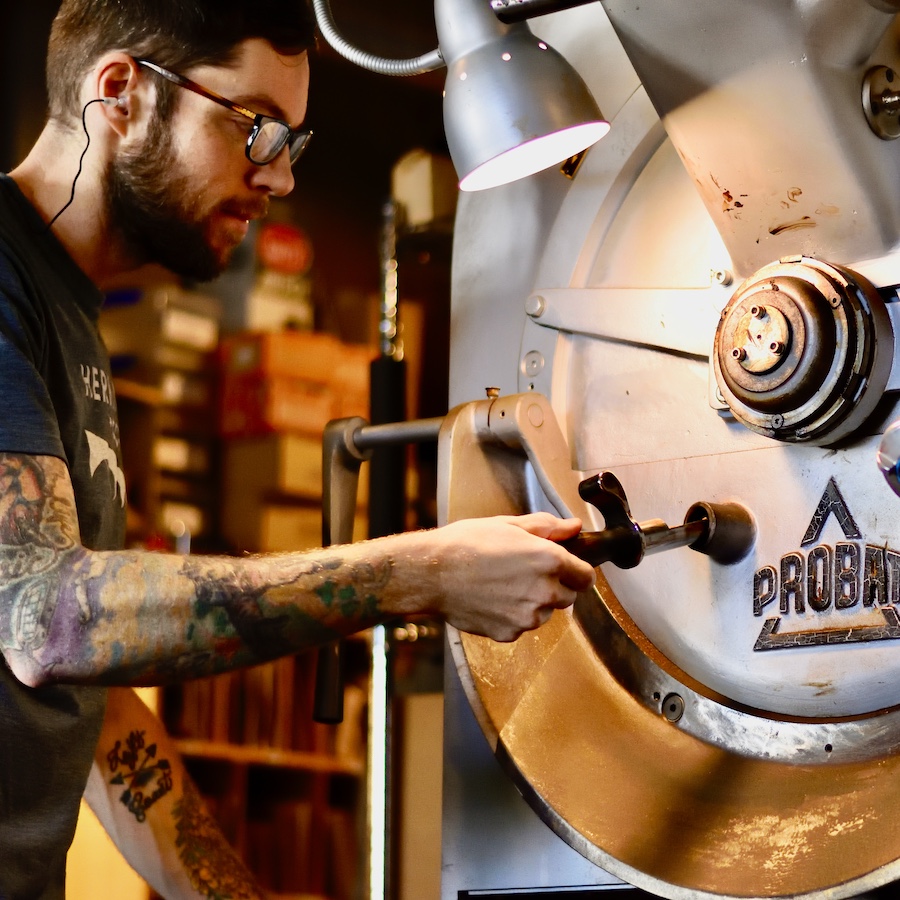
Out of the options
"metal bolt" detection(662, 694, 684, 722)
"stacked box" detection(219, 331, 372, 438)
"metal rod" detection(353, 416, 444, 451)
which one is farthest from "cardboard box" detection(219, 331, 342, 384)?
"metal bolt" detection(662, 694, 684, 722)

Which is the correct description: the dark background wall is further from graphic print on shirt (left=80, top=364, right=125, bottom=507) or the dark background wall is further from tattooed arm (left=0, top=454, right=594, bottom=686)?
tattooed arm (left=0, top=454, right=594, bottom=686)

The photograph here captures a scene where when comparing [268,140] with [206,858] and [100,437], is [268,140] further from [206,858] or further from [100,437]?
[206,858]

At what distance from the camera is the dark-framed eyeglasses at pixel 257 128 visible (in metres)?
1.17

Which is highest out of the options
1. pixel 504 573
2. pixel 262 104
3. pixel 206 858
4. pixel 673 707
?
pixel 262 104

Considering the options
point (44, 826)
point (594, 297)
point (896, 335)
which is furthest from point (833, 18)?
point (44, 826)

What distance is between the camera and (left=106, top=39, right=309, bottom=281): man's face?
1.17 m

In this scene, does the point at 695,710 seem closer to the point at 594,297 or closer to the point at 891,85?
the point at 594,297

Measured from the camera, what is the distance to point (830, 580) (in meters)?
0.88

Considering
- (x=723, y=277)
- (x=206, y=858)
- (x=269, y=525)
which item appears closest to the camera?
(x=723, y=277)

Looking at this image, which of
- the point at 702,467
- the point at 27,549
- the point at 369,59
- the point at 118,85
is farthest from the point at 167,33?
the point at 702,467

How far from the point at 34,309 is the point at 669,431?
0.54 metres

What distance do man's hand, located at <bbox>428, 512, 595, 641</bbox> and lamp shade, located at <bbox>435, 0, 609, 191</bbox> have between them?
288 mm

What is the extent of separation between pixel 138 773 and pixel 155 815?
1.8 inches

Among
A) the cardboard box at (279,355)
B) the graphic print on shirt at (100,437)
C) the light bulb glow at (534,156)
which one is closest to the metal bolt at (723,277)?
the light bulb glow at (534,156)
